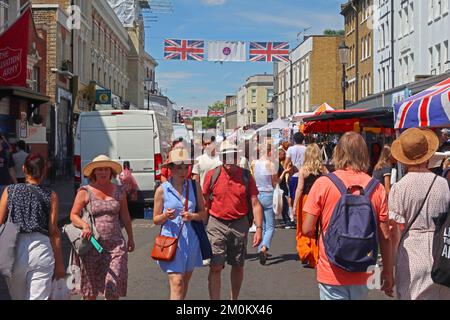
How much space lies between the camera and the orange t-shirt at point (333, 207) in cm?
444

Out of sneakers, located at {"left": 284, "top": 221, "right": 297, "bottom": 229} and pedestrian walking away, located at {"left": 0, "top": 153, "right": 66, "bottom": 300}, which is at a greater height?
pedestrian walking away, located at {"left": 0, "top": 153, "right": 66, "bottom": 300}

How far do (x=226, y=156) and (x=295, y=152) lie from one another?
732 cm

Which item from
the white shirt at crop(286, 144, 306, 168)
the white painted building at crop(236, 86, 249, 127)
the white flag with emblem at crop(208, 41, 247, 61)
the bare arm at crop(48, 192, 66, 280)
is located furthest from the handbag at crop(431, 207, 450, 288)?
the white painted building at crop(236, 86, 249, 127)

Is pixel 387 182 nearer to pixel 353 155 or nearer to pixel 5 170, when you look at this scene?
pixel 353 155

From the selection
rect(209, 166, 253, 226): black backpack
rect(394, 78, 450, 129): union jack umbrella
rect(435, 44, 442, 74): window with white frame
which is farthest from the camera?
rect(435, 44, 442, 74): window with white frame

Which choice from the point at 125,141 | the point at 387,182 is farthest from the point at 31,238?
the point at 125,141

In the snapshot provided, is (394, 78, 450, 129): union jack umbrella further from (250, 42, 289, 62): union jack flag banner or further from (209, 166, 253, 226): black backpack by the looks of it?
(250, 42, 289, 62): union jack flag banner

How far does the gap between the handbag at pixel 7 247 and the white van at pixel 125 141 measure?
9.55m

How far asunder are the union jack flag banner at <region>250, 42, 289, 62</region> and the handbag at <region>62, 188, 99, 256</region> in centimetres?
2422

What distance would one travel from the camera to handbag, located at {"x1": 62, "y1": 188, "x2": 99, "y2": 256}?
18.8ft

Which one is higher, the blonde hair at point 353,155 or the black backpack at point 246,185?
the blonde hair at point 353,155

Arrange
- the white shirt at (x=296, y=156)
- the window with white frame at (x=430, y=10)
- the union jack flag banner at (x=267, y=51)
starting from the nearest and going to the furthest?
1. the white shirt at (x=296, y=156)
2. the union jack flag banner at (x=267, y=51)
3. the window with white frame at (x=430, y=10)

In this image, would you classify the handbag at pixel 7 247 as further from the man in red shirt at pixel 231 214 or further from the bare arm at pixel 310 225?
the bare arm at pixel 310 225

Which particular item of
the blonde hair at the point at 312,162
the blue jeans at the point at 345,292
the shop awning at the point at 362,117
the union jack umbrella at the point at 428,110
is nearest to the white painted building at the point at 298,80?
the shop awning at the point at 362,117
